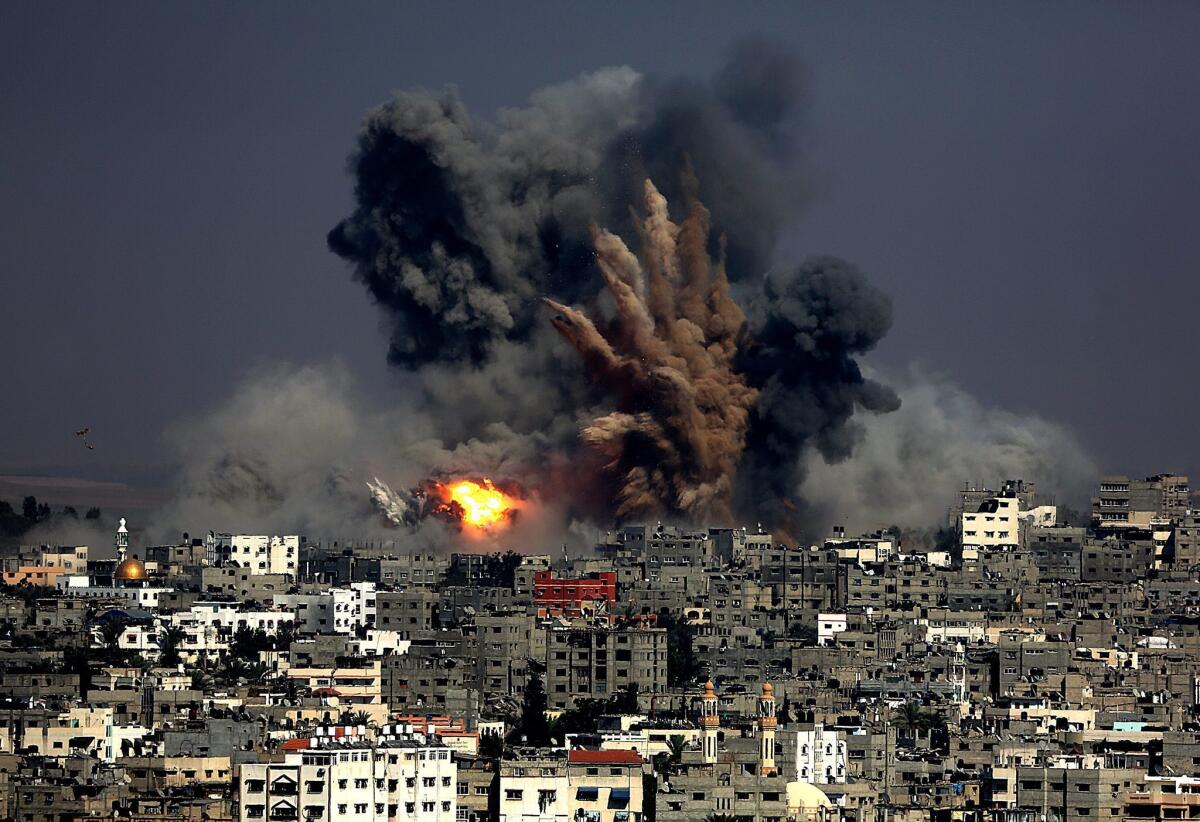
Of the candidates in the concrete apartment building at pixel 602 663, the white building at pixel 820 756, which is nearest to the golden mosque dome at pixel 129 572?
the concrete apartment building at pixel 602 663

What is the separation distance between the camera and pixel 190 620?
104250 mm

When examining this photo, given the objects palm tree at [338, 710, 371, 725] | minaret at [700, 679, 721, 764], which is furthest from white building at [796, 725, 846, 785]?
palm tree at [338, 710, 371, 725]

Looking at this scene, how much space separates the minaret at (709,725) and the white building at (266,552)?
142ft

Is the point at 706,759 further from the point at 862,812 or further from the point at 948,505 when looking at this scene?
the point at 948,505

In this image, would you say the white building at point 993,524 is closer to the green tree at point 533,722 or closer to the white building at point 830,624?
the white building at point 830,624

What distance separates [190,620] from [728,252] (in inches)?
1160

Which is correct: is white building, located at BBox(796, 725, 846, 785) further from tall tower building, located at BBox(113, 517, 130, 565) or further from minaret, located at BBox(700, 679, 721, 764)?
tall tower building, located at BBox(113, 517, 130, 565)

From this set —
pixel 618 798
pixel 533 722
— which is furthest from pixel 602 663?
pixel 618 798

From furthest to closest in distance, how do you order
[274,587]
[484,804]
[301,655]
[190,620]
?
[274,587] → [190,620] → [301,655] → [484,804]

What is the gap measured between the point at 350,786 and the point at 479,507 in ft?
202

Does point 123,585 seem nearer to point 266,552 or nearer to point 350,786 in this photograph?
point 266,552

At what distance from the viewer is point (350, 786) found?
6238 cm

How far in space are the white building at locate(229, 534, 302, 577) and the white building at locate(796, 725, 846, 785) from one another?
4770cm

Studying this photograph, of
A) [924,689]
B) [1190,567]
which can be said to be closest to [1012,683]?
[924,689]
